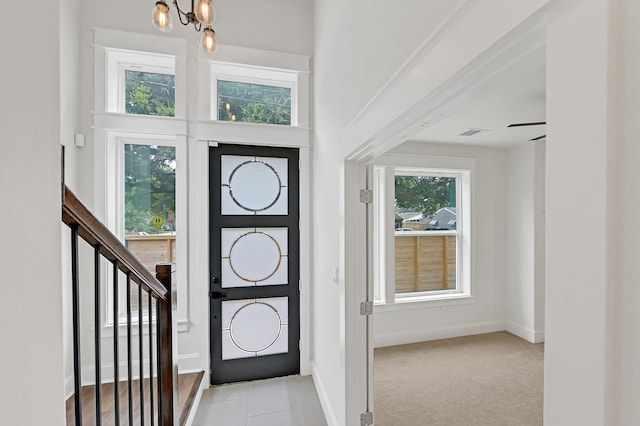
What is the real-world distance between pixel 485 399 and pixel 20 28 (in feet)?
11.9

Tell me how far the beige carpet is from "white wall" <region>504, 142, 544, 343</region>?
0.98ft

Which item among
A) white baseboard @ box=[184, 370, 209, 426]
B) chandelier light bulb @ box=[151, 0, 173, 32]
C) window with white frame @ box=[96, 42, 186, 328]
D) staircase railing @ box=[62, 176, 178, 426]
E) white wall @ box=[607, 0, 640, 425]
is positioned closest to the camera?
white wall @ box=[607, 0, 640, 425]

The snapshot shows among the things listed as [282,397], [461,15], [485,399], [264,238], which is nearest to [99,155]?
[264,238]

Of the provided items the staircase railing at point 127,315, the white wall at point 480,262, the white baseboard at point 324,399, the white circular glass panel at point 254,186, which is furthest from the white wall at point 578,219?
the white wall at point 480,262

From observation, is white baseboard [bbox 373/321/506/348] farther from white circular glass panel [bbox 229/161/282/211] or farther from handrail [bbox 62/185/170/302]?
handrail [bbox 62/185/170/302]

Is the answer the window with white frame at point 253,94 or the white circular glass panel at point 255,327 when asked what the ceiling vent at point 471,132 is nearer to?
the window with white frame at point 253,94

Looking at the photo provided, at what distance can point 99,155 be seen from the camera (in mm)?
2713

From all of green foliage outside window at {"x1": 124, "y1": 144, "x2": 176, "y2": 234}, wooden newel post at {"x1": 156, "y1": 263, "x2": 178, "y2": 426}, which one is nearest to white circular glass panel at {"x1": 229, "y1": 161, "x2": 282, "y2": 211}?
green foliage outside window at {"x1": 124, "y1": 144, "x2": 176, "y2": 234}

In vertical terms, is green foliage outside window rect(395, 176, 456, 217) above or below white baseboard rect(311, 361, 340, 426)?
above

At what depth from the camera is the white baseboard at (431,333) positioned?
386cm

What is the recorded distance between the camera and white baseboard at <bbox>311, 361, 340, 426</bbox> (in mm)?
2207

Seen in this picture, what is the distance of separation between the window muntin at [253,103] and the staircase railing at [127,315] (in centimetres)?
194

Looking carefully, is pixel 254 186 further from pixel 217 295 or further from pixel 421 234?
pixel 421 234

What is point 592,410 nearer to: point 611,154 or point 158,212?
point 611,154
